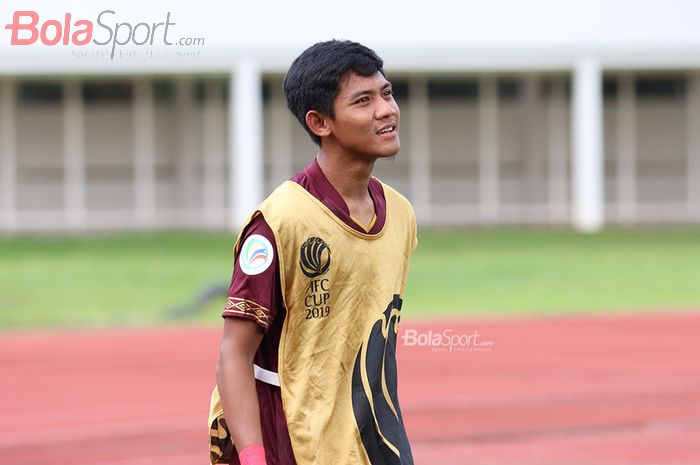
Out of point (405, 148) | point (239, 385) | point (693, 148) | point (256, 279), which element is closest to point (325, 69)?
point (256, 279)

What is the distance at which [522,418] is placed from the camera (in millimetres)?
8477

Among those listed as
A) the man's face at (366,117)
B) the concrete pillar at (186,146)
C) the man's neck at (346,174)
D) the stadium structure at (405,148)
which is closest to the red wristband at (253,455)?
the man's neck at (346,174)

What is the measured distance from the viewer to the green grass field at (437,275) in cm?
1533

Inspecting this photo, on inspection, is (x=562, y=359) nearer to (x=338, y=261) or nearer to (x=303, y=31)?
(x=338, y=261)

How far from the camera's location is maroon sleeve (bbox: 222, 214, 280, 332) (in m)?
2.61

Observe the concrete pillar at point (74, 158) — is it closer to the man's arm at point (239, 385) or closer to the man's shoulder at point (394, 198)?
the man's shoulder at point (394, 198)

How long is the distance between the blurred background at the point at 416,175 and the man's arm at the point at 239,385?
545 centimetres

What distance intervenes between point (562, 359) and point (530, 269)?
724 centimetres

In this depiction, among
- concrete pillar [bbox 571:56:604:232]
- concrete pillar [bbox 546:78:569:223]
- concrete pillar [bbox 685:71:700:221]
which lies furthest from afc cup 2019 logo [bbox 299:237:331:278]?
concrete pillar [bbox 685:71:700:221]

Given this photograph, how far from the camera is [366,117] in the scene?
108 inches

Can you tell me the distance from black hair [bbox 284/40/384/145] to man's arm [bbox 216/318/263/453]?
0.52 m

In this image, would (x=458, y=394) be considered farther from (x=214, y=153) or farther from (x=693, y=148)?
(x=693, y=148)

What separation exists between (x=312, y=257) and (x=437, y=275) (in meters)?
15.4

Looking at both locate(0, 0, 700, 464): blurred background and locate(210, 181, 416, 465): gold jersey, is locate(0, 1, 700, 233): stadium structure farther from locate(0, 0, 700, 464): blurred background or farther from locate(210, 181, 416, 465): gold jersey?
locate(210, 181, 416, 465): gold jersey
